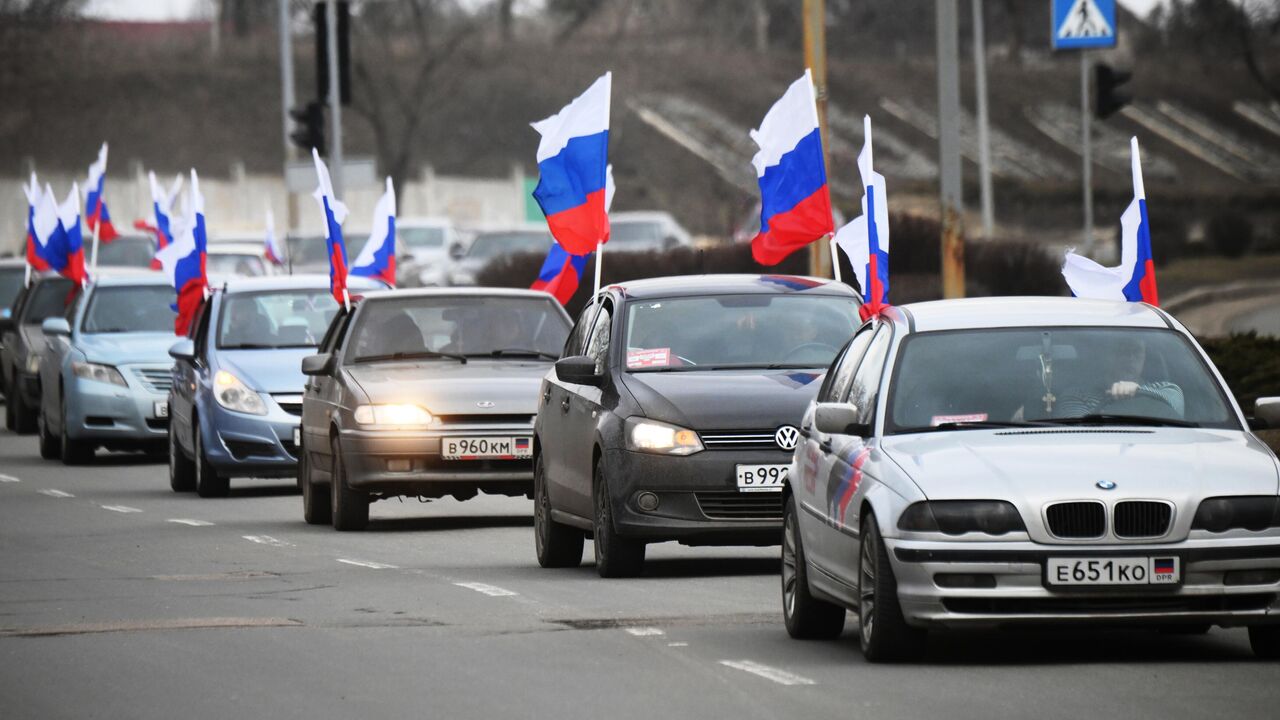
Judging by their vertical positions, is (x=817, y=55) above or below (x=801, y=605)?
above

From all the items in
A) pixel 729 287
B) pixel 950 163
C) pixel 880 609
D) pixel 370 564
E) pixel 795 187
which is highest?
pixel 950 163

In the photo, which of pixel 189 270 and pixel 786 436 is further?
pixel 189 270

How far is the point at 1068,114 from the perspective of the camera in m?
108

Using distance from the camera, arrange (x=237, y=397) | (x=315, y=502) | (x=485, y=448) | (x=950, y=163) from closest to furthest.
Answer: (x=485, y=448), (x=315, y=502), (x=237, y=397), (x=950, y=163)

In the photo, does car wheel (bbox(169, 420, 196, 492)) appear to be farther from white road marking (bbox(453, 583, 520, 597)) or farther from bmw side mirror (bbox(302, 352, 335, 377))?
white road marking (bbox(453, 583, 520, 597))

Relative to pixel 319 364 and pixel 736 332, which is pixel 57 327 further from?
pixel 736 332

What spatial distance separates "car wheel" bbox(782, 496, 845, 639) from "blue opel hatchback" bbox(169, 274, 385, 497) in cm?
984

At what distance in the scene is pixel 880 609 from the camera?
29.5ft

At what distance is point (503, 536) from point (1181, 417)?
24.5 ft

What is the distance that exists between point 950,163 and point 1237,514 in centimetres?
1302

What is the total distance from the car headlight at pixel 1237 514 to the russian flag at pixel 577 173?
10356 mm

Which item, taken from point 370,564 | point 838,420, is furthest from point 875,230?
point 838,420

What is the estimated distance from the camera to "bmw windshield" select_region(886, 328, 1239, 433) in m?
9.50

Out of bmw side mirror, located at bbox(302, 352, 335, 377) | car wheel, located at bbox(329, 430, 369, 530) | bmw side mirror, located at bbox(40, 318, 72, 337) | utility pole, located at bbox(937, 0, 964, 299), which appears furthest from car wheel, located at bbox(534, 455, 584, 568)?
bmw side mirror, located at bbox(40, 318, 72, 337)
